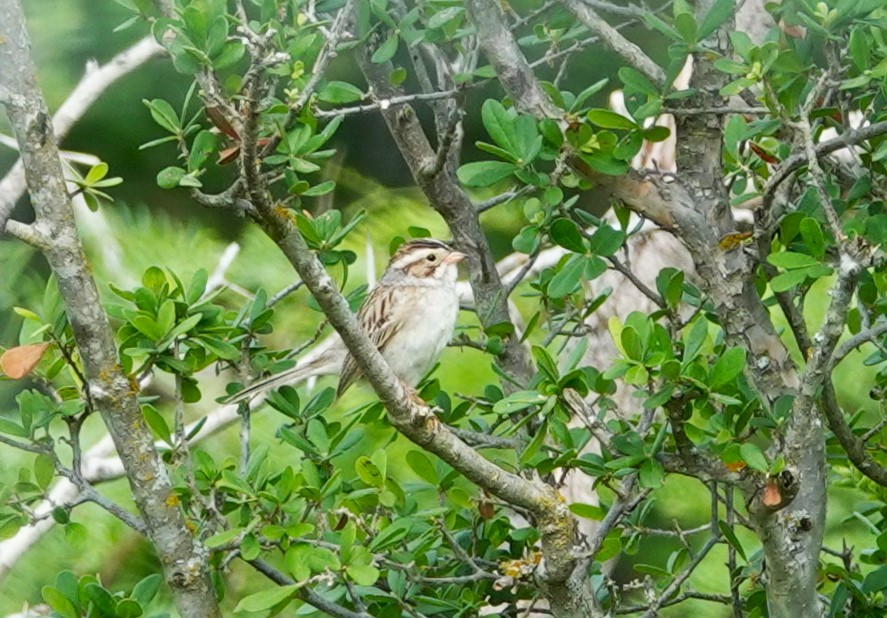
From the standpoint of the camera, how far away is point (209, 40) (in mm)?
1450

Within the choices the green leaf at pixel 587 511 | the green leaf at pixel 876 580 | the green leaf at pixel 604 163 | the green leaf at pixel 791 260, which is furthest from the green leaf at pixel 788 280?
the green leaf at pixel 876 580

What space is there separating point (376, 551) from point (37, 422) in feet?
1.42

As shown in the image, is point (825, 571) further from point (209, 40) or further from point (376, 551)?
point (209, 40)

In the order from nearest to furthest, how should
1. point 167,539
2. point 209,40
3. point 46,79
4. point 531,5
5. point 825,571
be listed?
point 209,40 < point 167,539 < point 825,571 < point 531,5 < point 46,79

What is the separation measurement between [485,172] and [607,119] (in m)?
0.16

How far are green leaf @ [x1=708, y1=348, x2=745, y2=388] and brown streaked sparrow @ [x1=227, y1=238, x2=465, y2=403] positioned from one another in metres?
0.89

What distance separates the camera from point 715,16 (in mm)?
1611

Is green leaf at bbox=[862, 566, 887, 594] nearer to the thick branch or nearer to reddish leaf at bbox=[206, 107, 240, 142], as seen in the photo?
the thick branch

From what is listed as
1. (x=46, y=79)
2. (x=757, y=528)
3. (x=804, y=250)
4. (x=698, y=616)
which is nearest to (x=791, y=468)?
(x=757, y=528)

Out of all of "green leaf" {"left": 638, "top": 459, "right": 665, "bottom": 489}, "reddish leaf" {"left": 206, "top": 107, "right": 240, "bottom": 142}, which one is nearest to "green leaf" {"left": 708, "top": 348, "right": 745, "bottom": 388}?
"green leaf" {"left": 638, "top": 459, "right": 665, "bottom": 489}

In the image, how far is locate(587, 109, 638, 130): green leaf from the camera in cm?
164

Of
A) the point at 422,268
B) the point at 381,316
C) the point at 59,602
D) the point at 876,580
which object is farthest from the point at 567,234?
the point at 381,316

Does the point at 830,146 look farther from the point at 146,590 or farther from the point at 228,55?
the point at 146,590

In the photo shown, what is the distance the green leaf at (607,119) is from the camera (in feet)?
5.38
